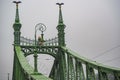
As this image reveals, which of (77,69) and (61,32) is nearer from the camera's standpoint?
(77,69)

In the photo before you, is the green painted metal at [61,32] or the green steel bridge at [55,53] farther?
the green painted metal at [61,32]

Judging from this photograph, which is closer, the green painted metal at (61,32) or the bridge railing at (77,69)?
the bridge railing at (77,69)

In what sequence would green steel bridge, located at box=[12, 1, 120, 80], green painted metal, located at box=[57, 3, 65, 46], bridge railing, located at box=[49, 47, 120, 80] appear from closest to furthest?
bridge railing, located at box=[49, 47, 120, 80] < green steel bridge, located at box=[12, 1, 120, 80] < green painted metal, located at box=[57, 3, 65, 46]

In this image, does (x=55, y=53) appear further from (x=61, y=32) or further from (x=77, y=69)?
(x=77, y=69)

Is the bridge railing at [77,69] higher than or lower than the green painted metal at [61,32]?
lower

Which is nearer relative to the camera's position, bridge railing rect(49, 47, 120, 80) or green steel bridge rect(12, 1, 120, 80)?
bridge railing rect(49, 47, 120, 80)

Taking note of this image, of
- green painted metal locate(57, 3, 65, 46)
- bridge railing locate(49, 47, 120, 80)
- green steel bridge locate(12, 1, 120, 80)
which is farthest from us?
green painted metal locate(57, 3, 65, 46)

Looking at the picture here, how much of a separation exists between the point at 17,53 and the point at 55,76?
462 cm

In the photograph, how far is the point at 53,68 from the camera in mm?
34656

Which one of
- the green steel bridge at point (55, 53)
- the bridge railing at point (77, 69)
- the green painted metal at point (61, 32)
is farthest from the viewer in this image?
the green painted metal at point (61, 32)

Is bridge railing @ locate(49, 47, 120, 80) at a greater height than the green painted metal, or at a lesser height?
lesser

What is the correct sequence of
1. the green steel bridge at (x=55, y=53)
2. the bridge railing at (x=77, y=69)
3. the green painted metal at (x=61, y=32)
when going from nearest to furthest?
the bridge railing at (x=77, y=69), the green steel bridge at (x=55, y=53), the green painted metal at (x=61, y=32)

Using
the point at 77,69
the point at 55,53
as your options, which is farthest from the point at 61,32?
the point at 77,69

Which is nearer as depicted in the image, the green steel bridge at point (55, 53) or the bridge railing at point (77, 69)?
the bridge railing at point (77, 69)
